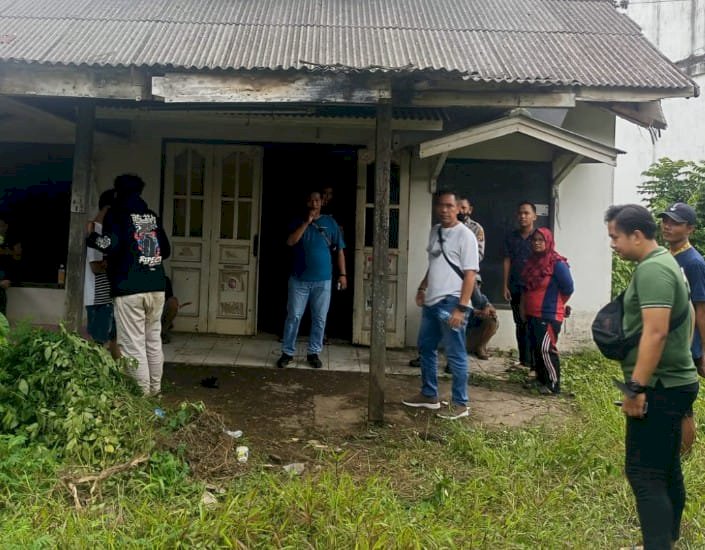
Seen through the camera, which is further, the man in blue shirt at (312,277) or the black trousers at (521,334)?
the black trousers at (521,334)

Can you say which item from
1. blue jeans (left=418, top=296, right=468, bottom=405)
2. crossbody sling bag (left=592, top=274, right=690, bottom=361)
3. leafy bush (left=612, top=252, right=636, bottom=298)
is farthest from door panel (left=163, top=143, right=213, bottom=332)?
leafy bush (left=612, top=252, right=636, bottom=298)

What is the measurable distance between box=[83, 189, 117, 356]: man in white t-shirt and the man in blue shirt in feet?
5.61

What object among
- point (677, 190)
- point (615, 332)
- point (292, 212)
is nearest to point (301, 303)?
point (292, 212)

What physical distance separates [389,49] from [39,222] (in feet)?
15.6

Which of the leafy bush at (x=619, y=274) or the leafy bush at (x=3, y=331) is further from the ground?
the leafy bush at (x=619, y=274)

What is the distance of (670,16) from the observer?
1576 cm

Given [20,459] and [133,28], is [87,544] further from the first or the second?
[133,28]

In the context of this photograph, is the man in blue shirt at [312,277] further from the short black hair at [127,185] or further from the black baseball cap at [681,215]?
the black baseball cap at [681,215]

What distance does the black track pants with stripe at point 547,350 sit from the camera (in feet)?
18.5

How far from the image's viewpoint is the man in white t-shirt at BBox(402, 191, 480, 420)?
4.83 metres

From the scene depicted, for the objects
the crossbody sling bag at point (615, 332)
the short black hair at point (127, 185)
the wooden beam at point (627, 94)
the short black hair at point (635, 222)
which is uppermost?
the wooden beam at point (627, 94)

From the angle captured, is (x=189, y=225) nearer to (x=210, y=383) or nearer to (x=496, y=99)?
(x=210, y=383)

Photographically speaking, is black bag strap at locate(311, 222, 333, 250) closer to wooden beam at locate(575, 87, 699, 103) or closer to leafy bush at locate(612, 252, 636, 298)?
wooden beam at locate(575, 87, 699, 103)

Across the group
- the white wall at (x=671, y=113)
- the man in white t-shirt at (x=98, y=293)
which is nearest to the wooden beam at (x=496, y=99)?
the man in white t-shirt at (x=98, y=293)
